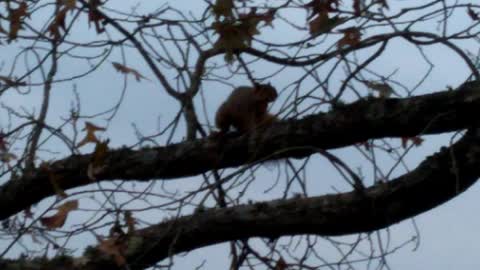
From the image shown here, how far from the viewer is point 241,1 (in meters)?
3.84

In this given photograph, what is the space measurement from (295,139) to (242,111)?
85cm

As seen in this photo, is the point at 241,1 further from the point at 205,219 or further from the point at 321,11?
the point at 205,219

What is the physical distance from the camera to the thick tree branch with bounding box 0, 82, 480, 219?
10.5ft

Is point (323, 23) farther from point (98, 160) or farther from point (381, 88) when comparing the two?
point (98, 160)

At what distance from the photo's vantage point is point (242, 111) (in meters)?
4.19

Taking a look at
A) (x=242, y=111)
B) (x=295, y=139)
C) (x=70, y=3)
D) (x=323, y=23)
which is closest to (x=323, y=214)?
(x=295, y=139)

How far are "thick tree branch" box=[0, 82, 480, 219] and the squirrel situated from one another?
399mm

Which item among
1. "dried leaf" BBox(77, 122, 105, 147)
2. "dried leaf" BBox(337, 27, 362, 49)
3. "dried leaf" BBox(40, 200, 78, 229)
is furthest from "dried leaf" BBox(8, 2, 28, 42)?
"dried leaf" BBox(337, 27, 362, 49)

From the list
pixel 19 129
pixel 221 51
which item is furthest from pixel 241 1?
pixel 19 129

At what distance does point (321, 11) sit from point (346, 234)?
92 centimetres

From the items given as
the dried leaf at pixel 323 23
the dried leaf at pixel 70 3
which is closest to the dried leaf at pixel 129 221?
the dried leaf at pixel 323 23

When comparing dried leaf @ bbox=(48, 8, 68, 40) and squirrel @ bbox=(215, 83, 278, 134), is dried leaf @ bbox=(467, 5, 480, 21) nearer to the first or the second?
squirrel @ bbox=(215, 83, 278, 134)

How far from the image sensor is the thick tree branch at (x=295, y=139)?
10.5 ft

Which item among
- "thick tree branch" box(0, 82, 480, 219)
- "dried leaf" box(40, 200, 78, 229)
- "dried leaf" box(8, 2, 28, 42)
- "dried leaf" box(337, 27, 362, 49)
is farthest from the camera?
"dried leaf" box(8, 2, 28, 42)
